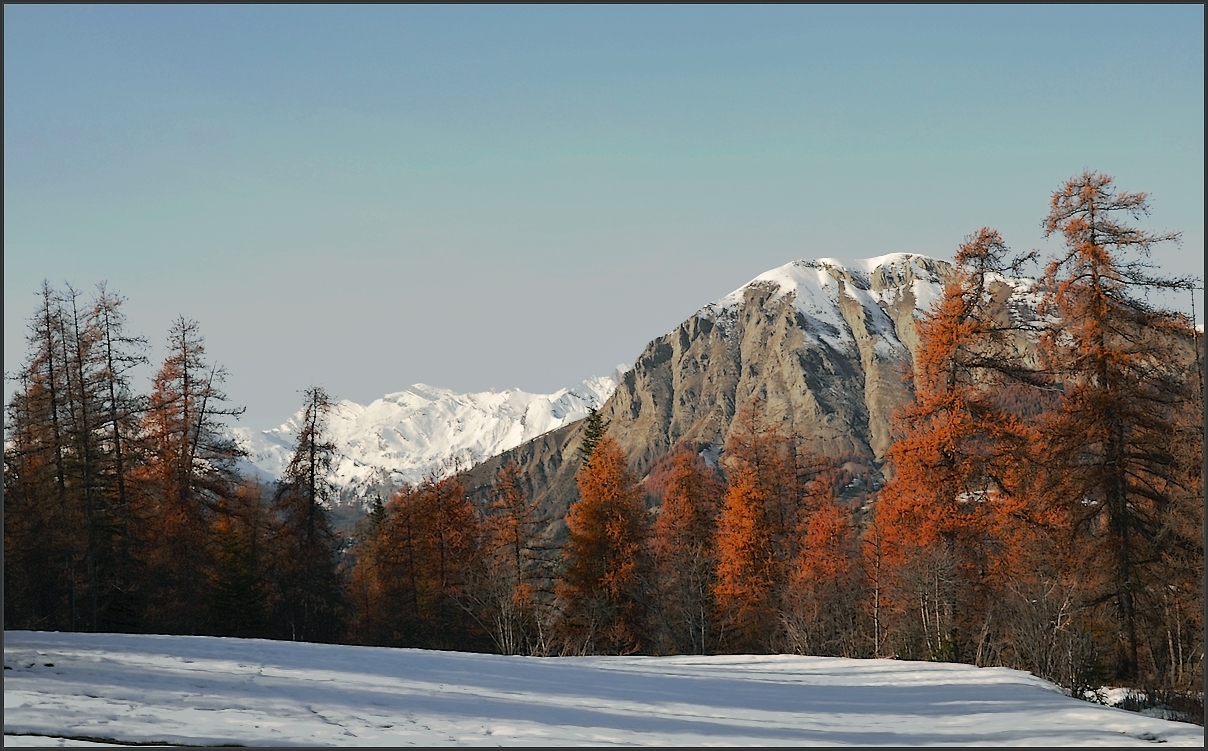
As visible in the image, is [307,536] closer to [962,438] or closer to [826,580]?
[826,580]

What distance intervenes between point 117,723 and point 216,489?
2042 centimetres

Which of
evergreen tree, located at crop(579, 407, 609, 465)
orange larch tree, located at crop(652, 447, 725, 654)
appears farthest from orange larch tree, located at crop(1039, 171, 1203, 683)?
evergreen tree, located at crop(579, 407, 609, 465)

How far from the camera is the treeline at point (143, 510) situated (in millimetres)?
22422

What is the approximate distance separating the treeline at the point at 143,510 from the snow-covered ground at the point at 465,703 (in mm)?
12872

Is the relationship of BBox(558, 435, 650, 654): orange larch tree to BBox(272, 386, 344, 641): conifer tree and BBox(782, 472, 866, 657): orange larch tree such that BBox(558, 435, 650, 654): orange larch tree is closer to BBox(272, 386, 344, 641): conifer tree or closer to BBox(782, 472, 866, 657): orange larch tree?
BBox(782, 472, 866, 657): orange larch tree

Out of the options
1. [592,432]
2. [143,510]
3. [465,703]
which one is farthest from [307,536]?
[465,703]

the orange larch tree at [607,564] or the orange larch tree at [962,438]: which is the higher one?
the orange larch tree at [962,438]

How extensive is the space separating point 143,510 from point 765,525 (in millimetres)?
21223

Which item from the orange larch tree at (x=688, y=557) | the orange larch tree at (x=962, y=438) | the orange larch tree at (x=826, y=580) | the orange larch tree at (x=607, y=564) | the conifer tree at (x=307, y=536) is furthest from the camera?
the orange larch tree at (x=688, y=557)

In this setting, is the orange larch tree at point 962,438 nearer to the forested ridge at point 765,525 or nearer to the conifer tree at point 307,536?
the forested ridge at point 765,525

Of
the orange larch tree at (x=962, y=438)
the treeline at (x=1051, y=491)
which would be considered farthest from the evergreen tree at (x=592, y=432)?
the orange larch tree at (x=962, y=438)

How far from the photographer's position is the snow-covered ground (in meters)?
7.43

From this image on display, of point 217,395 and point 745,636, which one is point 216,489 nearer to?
point 217,395

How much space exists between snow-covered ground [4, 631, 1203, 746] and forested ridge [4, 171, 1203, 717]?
4258mm
